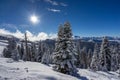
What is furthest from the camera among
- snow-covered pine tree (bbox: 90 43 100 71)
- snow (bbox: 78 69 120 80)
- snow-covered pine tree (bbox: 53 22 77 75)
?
snow-covered pine tree (bbox: 90 43 100 71)

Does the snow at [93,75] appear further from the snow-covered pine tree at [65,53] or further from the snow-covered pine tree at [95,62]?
the snow-covered pine tree at [95,62]

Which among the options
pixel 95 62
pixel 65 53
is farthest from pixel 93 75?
pixel 95 62

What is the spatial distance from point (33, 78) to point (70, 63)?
11.2 m

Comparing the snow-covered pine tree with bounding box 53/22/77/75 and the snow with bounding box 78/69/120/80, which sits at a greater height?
the snow-covered pine tree with bounding box 53/22/77/75

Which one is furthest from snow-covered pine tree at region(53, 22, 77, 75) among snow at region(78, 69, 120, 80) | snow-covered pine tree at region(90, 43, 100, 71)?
snow-covered pine tree at region(90, 43, 100, 71)

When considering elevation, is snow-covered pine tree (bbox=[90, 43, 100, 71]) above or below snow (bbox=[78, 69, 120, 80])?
above

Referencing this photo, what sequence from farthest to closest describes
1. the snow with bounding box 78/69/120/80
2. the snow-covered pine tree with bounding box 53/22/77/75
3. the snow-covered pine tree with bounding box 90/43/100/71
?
the snow-covered pine tree with bounding box 90/43/100/71 → the snow with bounding box 78/69/120/80 → the snow-covered pine tree with bounding box 53/22/77/75

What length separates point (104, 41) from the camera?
5525 cm

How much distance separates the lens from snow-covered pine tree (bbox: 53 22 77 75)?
96.7ft

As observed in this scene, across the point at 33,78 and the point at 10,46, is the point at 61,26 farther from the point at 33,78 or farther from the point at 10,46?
the point at 10,46

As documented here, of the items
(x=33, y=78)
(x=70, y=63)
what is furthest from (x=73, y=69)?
(x=33, y=78)

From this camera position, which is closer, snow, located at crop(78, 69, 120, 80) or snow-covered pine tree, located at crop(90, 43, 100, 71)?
snow, located at crop(78, 69, 120, 80)

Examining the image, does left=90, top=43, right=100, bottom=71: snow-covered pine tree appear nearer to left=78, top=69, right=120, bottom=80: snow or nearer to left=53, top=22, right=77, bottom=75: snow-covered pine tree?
left=78, top=69, right=120, bottom=80: snow

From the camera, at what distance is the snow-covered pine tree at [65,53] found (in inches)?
1161
